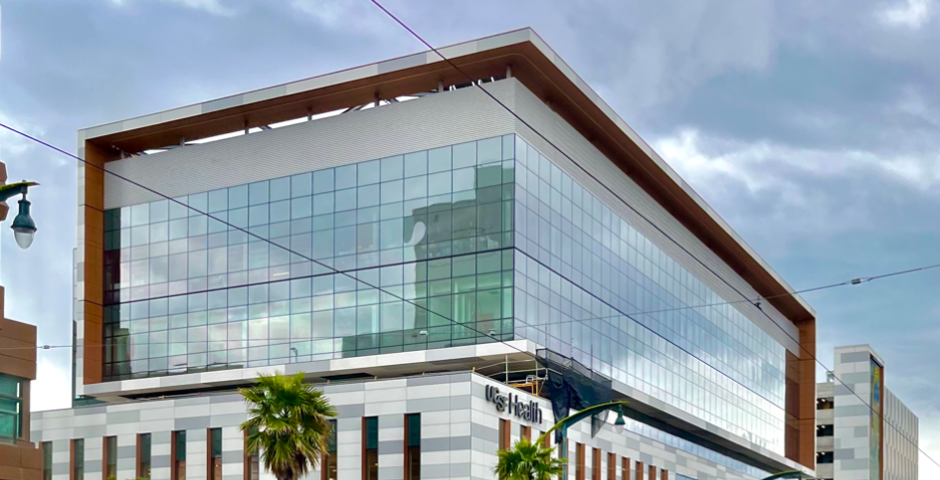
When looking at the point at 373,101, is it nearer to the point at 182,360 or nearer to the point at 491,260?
the point at 491,260

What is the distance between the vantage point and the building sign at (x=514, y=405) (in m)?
57.9

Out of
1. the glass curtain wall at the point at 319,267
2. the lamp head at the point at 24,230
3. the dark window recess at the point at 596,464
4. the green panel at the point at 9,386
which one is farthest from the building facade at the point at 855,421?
the lamp head at the point at 24,230

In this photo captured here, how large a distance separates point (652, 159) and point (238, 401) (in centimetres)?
2963

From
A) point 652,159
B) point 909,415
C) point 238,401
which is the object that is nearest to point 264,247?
point 238,401

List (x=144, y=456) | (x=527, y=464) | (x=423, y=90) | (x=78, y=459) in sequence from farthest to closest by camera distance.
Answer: (x=78, y=459) → (x=423, y=90) → (x=144, y=456) → (x=527, y=464)

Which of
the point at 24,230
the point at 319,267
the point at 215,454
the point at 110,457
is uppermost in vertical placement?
the point at 319,267

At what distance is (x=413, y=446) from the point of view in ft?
189

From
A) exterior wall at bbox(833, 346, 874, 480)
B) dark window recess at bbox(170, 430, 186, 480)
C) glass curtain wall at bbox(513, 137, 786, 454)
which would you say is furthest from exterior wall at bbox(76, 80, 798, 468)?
exterior wall at bbox(833, 346, 874, 480)

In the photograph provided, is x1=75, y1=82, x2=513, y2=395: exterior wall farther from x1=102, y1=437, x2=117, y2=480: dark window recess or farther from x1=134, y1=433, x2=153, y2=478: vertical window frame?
x1=134, y1=433, x2=153, y2=478: vertical window frame

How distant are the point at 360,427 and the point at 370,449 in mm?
1103

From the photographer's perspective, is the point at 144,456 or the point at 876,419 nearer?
the point at 144,456

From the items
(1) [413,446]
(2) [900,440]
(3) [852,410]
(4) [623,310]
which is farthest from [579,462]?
(2) [900,440]

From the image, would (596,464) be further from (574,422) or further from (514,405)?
(574,422)

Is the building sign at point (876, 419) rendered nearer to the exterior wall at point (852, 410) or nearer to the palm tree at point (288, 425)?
the exterior wall at point (852, 410)
